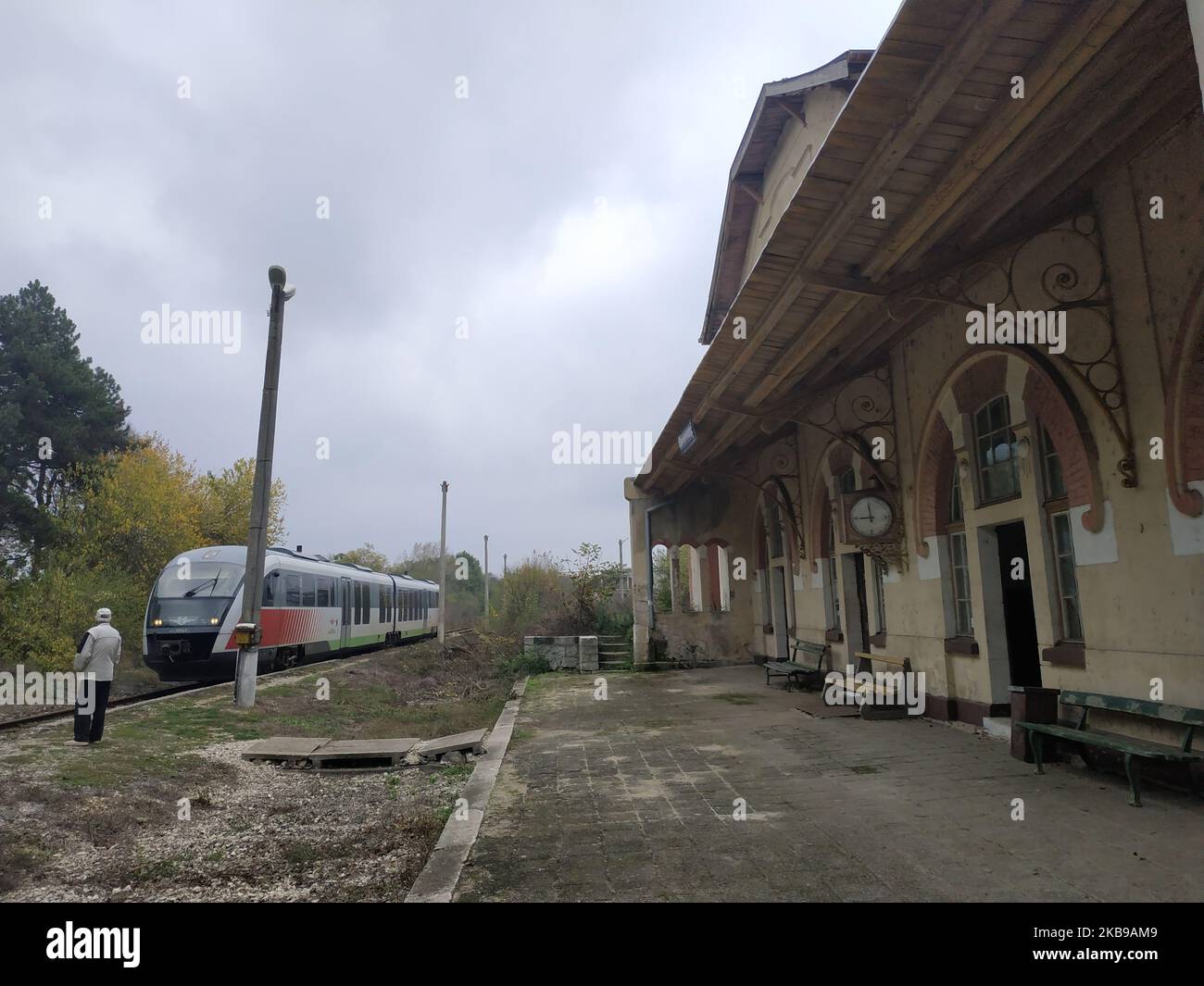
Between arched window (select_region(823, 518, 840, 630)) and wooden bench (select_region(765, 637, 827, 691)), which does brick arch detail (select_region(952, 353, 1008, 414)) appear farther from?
wooden bench (select_region(765, 637, 827, 691))

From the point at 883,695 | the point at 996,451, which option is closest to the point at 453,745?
the point at 883,695

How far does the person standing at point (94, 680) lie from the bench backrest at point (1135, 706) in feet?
28.5

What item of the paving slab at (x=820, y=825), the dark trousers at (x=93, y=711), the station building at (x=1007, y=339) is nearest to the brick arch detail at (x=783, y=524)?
the station building at (x=1007, y=339)

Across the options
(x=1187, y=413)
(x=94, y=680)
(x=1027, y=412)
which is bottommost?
(x=94, y=680)

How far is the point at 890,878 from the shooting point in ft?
12.4

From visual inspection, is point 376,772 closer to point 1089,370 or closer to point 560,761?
point 560,761

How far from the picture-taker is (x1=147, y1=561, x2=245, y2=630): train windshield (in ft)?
45.4

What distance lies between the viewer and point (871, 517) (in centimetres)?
941

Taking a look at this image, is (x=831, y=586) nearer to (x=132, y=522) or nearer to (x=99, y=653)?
(x=99, y=653)

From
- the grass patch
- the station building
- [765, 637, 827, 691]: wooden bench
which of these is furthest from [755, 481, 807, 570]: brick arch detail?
the grass patch

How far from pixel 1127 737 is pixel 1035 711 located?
28.1 inches

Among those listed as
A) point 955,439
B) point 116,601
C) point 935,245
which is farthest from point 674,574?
point 116,601

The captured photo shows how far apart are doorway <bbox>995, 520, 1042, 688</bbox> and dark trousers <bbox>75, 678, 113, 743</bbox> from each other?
902 centimetres
